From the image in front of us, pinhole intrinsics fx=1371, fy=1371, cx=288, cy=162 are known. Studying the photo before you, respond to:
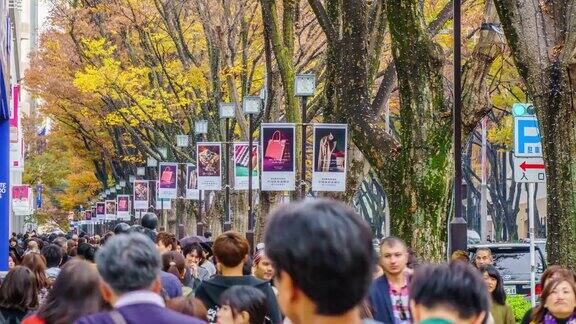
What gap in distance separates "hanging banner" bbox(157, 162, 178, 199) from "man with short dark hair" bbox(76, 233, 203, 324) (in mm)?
38539

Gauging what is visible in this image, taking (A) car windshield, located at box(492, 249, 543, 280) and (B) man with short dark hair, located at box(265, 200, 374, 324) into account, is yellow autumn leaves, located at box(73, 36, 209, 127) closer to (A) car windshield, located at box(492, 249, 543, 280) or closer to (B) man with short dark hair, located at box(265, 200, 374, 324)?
(A) car windshield, located at box(492, 249, 543, 280)

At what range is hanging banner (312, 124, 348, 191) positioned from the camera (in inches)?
849

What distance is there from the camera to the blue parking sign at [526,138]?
1672 cm

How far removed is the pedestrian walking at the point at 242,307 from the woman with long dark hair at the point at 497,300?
3.52 meters

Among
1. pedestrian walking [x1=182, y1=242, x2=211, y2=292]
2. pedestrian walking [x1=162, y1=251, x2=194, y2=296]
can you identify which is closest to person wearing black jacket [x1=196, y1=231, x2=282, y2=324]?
pedestrian walking [x1=162, y1=251, x2=194, y2=296]

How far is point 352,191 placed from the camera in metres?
23.8

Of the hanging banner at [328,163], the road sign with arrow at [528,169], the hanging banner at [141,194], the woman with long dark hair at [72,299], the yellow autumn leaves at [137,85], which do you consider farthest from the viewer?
the hanging banner at [141,194]

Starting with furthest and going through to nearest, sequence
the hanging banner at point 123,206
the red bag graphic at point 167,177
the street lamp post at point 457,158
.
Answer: the hanging banner at point 123,206 < the red bag graphic at point 167,177 < the street lamp post at point 457,158

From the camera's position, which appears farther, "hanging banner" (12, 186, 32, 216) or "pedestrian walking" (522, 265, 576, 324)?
"hanging banner" (12, 186, 32, 216)

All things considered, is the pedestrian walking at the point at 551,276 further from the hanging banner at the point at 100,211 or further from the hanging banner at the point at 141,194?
the hanging banner at the point at 100,211

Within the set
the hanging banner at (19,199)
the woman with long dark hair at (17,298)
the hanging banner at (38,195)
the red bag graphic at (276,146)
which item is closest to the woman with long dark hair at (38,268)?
the woman with long dark hair at (17,298)

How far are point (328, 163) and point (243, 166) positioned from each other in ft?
42.0

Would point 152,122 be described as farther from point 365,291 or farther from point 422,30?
point 365,291

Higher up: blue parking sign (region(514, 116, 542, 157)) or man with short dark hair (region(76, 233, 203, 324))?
blue parking sign (region(514, 116, 542, 157))
